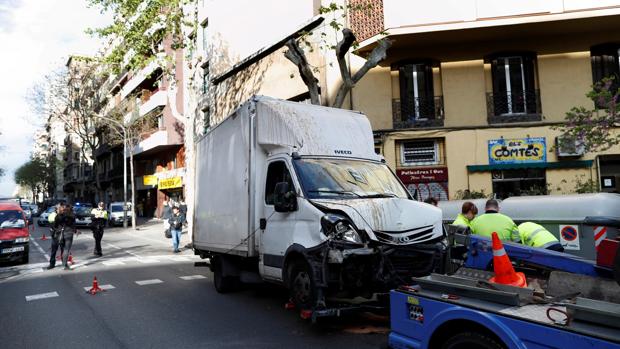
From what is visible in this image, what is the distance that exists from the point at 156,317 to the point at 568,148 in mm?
13556

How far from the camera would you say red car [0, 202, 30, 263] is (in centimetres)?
1284

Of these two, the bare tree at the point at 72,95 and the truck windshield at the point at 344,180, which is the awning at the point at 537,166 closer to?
the truck windshield at the point at 344,180

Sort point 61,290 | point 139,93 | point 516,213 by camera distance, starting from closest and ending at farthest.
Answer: point 516,213, point 61,290, point 139,93

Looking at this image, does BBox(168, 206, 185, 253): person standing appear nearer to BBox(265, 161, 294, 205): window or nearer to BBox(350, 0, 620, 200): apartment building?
BBox(350, 0, 620, 200): apartment building

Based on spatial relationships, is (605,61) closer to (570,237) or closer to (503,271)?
(570,237)

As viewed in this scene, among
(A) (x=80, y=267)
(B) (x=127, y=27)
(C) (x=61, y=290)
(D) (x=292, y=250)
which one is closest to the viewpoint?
(D) (x=292, y=250)

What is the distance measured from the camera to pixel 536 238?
5.81m

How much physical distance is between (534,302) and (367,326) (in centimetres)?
308

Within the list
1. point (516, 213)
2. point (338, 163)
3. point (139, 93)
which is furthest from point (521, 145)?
point (139, 93)

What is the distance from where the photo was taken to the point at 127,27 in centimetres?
1973

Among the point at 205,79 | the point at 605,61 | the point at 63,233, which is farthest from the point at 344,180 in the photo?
the point at 205,79

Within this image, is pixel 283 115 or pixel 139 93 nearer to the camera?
pixel 283 115

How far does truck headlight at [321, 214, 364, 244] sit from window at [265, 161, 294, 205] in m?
1.20

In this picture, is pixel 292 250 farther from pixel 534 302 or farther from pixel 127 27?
pixel 127 27
